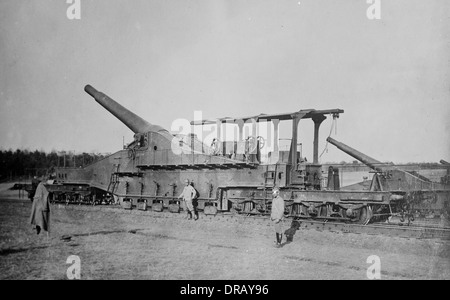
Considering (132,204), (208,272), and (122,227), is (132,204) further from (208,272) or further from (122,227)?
(208,272)

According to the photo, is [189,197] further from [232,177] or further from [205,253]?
[205,253]

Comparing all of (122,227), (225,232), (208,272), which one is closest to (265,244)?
(225,232)

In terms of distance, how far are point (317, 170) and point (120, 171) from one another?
8.52m

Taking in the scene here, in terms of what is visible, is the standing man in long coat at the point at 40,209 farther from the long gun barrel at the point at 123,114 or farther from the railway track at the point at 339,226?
the long gun barrel at the point at 123,114

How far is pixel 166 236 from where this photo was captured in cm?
1037

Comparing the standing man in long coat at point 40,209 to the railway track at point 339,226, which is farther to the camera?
the railway track at point 339,226

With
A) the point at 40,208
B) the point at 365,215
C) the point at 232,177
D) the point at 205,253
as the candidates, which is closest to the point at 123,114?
the point at 232,177

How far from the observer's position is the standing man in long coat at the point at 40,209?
28.0 feet

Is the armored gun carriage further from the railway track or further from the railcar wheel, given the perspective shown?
the railway track

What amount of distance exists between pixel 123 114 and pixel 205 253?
35.0 feet

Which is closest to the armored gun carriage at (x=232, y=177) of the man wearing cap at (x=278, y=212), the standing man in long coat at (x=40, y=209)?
the man wearing cap at (x=278, y=212)

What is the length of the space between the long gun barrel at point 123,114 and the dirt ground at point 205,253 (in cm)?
560

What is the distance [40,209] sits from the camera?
336 inches
